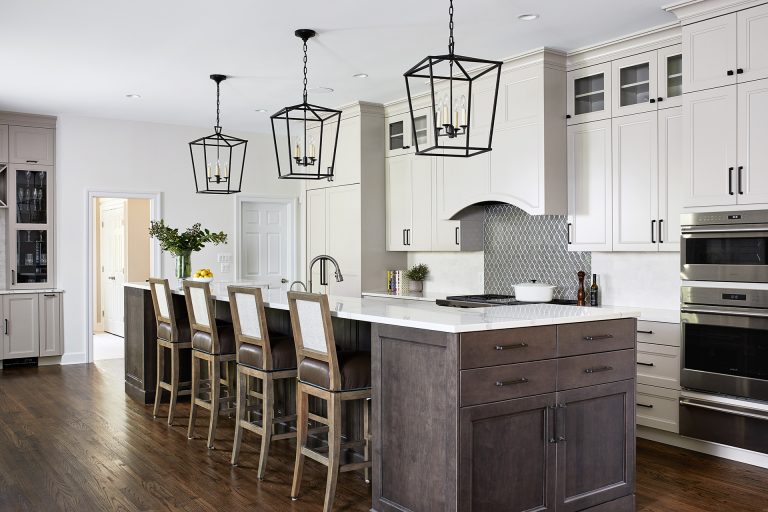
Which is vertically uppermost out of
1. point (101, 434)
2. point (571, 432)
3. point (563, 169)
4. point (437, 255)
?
point (563, 169)

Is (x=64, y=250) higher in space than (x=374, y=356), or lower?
higher

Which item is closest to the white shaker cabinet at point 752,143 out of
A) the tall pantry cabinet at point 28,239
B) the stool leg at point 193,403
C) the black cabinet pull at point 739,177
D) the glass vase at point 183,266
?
the black cabinet pull at point 739,177

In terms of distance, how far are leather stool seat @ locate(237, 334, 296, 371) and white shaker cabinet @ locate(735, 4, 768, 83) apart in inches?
117

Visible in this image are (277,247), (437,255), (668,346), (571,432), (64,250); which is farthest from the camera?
(277,247)

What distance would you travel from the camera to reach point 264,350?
388 centimetres

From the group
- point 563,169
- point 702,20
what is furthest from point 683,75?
point 563,169

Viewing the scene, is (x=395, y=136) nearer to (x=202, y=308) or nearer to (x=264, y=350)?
(x=202, y=308)

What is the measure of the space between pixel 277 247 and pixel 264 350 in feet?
17.3

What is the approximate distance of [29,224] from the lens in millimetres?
7543

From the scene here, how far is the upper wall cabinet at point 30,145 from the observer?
7469 millimetres

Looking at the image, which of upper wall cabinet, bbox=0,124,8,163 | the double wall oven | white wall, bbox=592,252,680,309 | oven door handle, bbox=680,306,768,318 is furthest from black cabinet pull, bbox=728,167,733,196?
upper wall cabinet, bbox=0,124,8,163

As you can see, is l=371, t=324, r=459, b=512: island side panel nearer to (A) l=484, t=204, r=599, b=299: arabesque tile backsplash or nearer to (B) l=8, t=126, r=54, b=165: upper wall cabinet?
(A) l=484, t=204, r=599, b=299: arabesque tile backsplash

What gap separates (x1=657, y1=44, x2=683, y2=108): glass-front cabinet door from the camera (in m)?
4.65

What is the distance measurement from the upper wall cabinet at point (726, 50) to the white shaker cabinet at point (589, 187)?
852 millimetres
